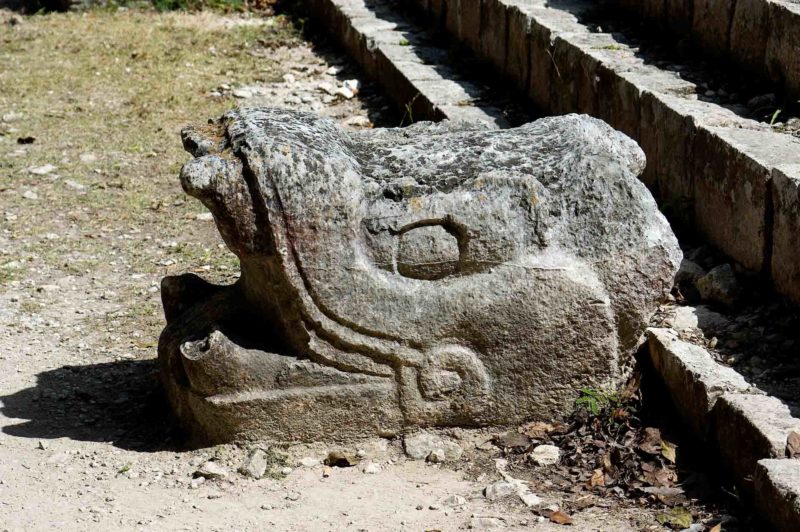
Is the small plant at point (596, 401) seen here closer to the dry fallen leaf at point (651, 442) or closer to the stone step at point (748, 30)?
the dry fallen leaf at point (651, 442)

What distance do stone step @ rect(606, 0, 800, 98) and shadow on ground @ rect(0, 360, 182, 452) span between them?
3008 mm

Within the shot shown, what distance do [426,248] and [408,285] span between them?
13cm

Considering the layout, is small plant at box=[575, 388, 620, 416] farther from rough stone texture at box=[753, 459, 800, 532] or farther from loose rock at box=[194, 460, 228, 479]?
loose rock at box=[194, 460, 228, 479]

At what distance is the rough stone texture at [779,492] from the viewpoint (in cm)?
313

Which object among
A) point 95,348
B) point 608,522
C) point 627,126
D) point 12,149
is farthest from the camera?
point 12,149

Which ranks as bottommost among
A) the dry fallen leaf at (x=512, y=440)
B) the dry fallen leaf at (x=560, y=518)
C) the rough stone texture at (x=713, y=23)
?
the dry fallen leaf at (x=512, y=440)

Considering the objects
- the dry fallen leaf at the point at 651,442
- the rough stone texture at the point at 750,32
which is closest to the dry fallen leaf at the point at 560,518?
the dry fallen leaf at the point at 651,442

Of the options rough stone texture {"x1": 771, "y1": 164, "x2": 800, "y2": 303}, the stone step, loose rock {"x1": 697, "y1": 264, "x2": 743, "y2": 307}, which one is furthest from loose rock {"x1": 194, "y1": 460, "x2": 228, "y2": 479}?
the stone step

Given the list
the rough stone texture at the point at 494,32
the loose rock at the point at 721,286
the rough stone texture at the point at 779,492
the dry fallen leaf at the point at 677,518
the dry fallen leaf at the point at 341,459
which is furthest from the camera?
the rough stone texture at the point at 494,32

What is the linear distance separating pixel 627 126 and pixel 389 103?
2725 mm

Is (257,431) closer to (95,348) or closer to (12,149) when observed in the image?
(95,348)

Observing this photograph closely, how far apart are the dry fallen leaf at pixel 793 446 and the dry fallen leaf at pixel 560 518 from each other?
66 centimetres

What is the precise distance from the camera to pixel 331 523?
3525 millimetres

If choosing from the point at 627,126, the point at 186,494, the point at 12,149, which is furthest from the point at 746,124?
the point at 12,149
